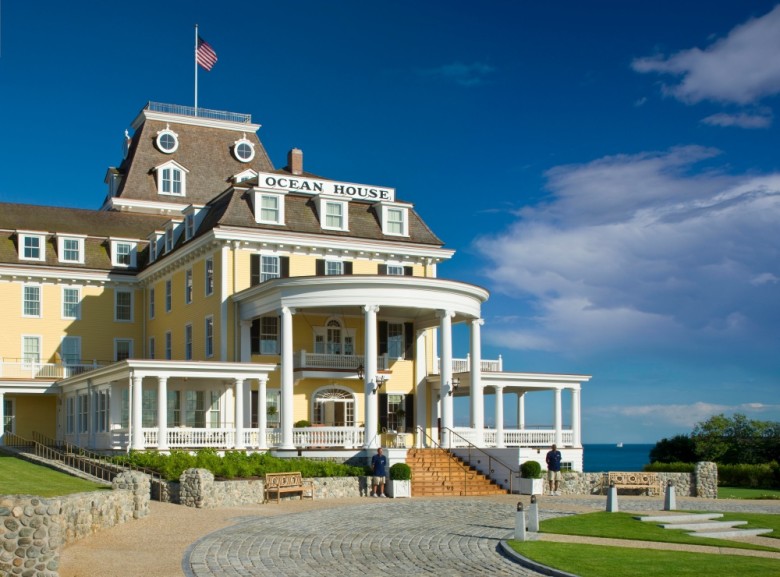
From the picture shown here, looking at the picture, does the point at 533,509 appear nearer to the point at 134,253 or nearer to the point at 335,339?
the point at 335,339

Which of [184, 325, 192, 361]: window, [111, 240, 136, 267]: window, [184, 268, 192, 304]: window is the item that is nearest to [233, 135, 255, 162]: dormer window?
[111, 240, 136, 267]: window

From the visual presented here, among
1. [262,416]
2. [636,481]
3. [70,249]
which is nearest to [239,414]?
[262,416]

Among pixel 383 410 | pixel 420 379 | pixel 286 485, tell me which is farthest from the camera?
pixel 420 379

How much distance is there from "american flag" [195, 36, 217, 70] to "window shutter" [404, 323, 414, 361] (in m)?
21.6

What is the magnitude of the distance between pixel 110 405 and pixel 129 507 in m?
16.8

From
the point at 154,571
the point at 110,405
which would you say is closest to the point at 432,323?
the point at 110,405

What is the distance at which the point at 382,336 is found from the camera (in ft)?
142

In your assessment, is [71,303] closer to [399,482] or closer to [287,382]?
[287,382]

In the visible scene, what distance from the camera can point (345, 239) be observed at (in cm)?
4316

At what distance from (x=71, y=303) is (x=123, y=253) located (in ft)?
12.0

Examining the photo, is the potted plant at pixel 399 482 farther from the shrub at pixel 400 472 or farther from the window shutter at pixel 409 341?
the window shutter at pixel 409 341

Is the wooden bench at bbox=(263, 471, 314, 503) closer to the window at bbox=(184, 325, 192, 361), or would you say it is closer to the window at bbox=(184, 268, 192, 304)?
the window at bbox=(184, 325, 192, 361)

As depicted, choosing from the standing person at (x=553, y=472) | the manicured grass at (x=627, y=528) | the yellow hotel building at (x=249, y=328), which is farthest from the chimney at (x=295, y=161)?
the manicured grass at (x=627, y=528)

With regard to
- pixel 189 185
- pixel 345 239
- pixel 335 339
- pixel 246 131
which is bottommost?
pixel 335 339
